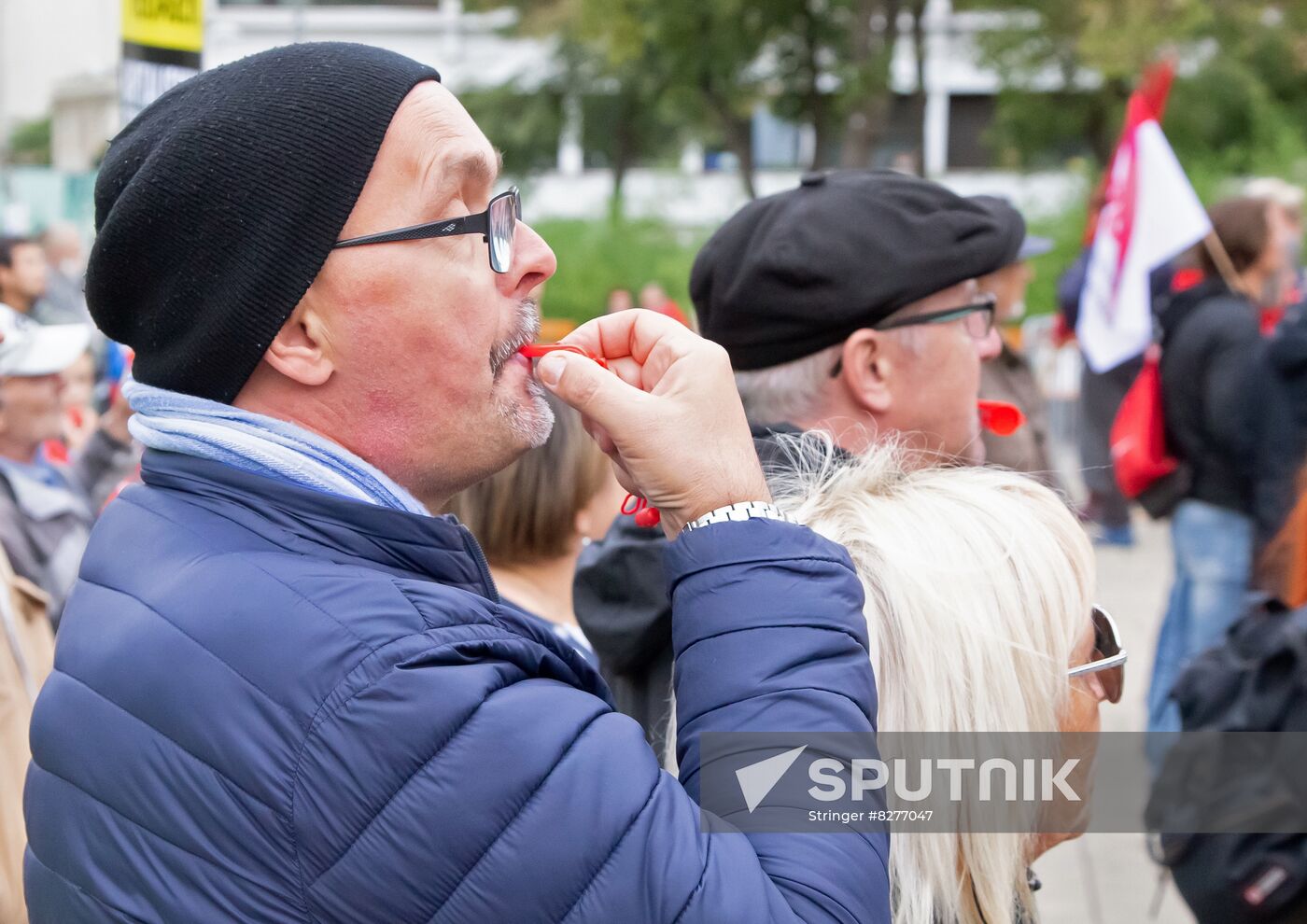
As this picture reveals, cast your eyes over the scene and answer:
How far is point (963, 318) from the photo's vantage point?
248cm

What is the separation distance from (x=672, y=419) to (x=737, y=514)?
0.12m

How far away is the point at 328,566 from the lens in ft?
4.27

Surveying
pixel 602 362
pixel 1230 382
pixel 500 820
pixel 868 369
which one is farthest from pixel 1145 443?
pixel 500 820

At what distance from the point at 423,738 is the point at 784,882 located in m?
0.35

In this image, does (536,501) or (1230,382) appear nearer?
(536,501)

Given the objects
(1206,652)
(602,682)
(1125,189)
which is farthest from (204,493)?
(1125,189)

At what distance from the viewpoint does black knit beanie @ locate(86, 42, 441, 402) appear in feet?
4.51

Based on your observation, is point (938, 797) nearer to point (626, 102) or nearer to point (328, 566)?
point (328, 566)

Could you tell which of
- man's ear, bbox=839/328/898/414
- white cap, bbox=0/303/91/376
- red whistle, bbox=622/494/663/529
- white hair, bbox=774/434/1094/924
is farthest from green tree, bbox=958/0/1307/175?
red whistle, bbox=622/494/663/529

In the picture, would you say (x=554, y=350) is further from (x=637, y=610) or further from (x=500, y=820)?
(x=637, y=610)

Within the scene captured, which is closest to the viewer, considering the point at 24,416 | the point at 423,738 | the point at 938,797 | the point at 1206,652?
the point at 423,738

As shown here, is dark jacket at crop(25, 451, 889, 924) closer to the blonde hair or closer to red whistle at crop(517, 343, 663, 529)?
red whistle at crop(517, 343, 663, 529)

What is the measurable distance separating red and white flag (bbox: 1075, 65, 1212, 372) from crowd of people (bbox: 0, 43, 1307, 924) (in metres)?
4.50

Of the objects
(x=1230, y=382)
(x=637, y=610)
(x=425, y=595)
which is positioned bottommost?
(x=1230, y=382)
